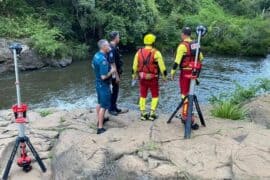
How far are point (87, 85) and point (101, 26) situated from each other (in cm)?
733

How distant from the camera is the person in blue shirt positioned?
24.5ft

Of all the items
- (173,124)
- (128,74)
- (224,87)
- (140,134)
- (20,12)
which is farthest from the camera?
(20,12)

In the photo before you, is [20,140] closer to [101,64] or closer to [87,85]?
[101,64]

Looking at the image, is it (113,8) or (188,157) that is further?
(113,8)

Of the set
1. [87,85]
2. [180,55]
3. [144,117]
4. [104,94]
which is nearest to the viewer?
[180,55]

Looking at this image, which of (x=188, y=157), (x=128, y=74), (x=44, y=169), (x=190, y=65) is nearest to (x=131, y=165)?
(x=188, y=157)

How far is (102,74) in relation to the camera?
24.7 feet

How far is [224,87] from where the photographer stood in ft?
50.6

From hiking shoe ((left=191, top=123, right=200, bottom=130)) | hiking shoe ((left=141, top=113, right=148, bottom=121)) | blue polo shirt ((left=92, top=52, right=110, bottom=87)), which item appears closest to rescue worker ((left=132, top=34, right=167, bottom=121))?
hiking shoe ((left=141, top=113, right=148, bottom=121))

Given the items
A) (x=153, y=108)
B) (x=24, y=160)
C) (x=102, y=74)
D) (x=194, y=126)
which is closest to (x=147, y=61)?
(x=102, y=74)

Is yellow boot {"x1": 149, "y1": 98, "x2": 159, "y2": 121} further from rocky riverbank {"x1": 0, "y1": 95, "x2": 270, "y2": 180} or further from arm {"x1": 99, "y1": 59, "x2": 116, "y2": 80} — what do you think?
arm {"x1": 99, "y1": 59, "x2": 116, "y2": 80}

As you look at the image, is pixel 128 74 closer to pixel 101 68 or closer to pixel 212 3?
pixel 101 68

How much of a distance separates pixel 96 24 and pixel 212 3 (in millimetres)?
15525

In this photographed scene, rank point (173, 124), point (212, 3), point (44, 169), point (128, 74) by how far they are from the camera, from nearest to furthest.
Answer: point (44, 169), point (173, 124), point (128, 74), point (212, 3)
